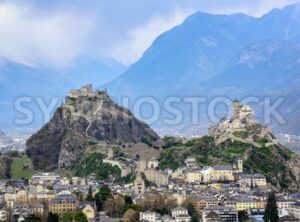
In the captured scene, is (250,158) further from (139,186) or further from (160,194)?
(160,194)

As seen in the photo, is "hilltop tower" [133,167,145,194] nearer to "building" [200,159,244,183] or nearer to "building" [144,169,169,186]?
"building" [144,169,169,186]

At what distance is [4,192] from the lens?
89125 millimetres

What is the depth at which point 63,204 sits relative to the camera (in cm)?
7744

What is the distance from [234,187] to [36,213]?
25728mm

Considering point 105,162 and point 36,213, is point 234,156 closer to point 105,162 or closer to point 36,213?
point 105,162

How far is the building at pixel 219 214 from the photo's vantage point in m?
72.3

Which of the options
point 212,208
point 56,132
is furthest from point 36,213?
point 56,132

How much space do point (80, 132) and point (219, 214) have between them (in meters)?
56.9

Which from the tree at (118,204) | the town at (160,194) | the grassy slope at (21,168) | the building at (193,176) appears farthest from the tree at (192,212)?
the grassy slope at (21,168)

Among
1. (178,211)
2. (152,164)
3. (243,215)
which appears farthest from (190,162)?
(243,215)

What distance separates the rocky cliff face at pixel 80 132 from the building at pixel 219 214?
50.1m

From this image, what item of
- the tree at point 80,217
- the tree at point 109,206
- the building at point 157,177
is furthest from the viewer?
the building at point 157,177

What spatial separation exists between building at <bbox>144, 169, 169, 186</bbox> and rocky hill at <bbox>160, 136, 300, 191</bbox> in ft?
22.7

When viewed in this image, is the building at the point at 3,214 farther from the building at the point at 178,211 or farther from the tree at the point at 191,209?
the tree at the point at 191,209
